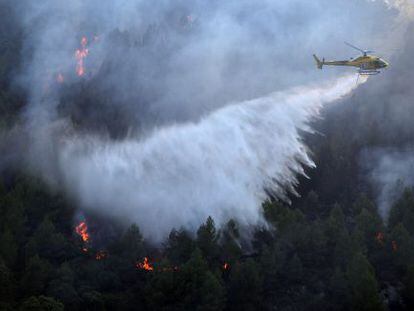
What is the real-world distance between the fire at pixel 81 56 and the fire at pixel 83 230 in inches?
2545

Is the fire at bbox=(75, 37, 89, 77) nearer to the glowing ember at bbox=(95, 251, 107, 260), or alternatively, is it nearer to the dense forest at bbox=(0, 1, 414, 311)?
the dense forest at bbox=(0, 1, 414, 311)

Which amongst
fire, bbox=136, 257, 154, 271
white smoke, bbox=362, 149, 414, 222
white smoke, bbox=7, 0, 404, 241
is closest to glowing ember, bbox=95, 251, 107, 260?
fire, bbox=136, 257, 154, 271

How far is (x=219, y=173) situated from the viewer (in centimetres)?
9200

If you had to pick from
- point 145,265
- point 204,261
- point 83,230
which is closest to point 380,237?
point 204,261

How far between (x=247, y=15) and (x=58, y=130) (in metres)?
91.7

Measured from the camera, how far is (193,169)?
307 feet

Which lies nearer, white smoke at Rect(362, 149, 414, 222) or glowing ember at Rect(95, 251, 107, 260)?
glowing ember at Rect(95, 251, 107, 260)

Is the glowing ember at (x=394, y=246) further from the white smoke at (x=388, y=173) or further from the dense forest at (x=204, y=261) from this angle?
the white smoke at (x=388, y=173)

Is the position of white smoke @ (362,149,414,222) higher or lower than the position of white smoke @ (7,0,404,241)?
lower

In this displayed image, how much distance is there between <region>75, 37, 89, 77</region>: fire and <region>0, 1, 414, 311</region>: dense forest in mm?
56312

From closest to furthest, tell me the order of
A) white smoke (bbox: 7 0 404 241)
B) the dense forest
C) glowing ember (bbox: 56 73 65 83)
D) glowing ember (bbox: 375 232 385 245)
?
the dense forest, glowing ember (bbox: 375 232 385 245), white smoke (bbox: 7 0 404 241), glowing ember (bbox: 56 73 65 83)

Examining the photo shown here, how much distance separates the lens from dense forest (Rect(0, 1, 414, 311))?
5800 centimetres

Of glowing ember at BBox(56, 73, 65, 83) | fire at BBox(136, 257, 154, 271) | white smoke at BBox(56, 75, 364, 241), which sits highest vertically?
glowing ember at BBox(56, 73, 65, 83)

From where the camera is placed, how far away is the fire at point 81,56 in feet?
458
